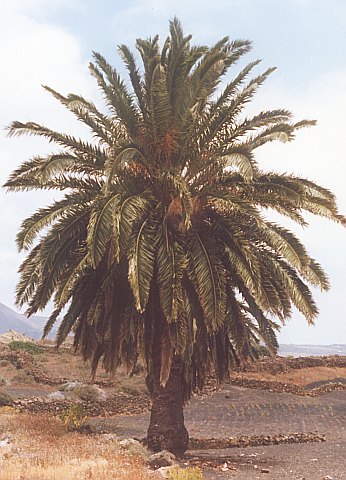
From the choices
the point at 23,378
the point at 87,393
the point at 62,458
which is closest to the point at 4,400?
the point at 87,393

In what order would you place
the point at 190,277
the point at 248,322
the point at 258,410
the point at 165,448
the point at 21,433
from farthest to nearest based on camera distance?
the point at 258,410
the point at 248,322
the point at 21,433
the point at 165,448
the point at 190,277

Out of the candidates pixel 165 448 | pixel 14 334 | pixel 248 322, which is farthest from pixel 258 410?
pixel 14 334

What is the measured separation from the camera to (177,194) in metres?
13.0

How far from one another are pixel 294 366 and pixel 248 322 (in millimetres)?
22586

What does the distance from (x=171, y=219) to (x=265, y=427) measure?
11.3 meters

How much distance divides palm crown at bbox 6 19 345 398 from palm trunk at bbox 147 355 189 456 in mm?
415

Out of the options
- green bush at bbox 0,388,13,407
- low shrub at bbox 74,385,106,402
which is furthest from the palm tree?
low shrub at bbox 74,385,106,402

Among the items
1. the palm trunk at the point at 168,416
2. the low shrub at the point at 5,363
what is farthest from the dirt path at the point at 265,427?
the low shrub at the point at 5,363

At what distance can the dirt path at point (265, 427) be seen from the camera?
12.6 m

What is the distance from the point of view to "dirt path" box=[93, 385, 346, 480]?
41.5 feet

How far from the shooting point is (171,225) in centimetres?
1321

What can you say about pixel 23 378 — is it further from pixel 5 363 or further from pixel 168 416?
pixel 168 416

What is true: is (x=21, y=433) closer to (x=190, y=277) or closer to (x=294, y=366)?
(x=190, y=277)

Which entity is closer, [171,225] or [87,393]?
[171,225]
